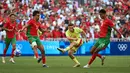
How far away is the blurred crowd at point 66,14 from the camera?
123ft

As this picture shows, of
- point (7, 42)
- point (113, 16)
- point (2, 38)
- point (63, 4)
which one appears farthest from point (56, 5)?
point (7, 42)

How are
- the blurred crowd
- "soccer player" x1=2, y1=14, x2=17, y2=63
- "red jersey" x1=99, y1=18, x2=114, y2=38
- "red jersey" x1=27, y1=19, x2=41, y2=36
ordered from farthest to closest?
1. the blurred crowd
2. "soccer player" x1=2, y1=14, x2=17, y2=63
3. "red jersey" x1=27, y1=19, x2=41, y2=36
4. "red jersey" x1=99, y1=18, x2=114, y2=38

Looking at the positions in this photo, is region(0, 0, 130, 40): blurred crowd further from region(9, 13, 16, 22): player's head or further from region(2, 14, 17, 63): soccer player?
region(9, 13, 16, 22): player's head

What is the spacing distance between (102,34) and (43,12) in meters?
19.2

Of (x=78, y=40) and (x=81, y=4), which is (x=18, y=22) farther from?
(x=78, y=40)

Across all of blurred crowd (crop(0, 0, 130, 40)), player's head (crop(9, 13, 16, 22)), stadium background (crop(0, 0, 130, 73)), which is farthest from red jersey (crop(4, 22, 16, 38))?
blurred crowd (crop(0, 0, 130, 40))

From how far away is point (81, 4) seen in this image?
43.3m

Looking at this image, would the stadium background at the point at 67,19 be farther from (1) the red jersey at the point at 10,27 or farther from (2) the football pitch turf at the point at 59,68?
(2) the football pitch turf at the point at 59,68

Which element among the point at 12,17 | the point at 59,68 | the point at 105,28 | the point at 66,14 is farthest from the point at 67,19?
the point at 59,68

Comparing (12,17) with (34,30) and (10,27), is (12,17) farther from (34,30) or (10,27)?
(34,30)

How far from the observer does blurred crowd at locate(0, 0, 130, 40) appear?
3756cm

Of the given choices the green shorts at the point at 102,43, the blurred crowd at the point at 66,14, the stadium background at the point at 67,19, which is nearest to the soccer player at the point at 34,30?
the green shorts at the point at 102,43

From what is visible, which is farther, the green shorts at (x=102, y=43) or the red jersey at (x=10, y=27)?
the red jersey at (x=10, y=27)

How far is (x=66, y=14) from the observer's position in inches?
1578
